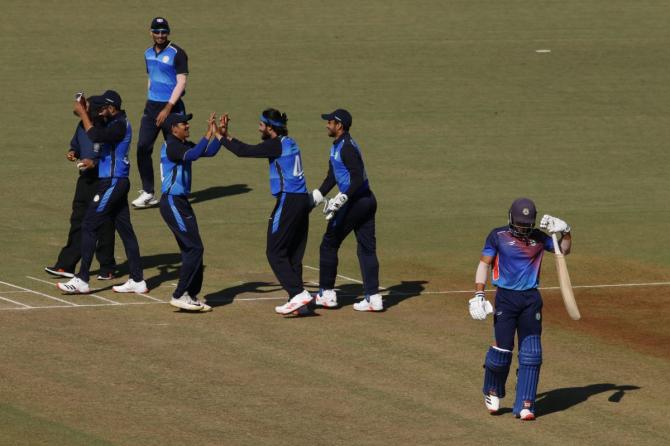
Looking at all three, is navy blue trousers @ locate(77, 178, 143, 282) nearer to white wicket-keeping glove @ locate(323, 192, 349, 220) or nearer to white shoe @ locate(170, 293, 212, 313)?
white shoe @ locate(170, 293, 212, 313)

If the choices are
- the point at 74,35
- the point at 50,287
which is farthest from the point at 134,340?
the point at 74,35

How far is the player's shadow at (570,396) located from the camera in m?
14.1

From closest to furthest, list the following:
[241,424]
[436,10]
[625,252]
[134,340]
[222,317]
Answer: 1. [241,424]
2. [134,340]
3. [222,317]
4. [625,252]
5. [436,10]

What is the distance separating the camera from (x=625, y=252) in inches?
868

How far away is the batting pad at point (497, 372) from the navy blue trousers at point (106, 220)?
6.22 m

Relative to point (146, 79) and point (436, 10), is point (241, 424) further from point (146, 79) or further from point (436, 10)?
point (436, 10)

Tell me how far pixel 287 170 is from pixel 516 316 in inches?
176

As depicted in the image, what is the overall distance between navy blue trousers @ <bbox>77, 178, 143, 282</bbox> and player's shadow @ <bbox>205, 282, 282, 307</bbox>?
3.29ft

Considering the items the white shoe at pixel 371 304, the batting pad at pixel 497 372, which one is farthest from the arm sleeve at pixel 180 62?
the batting pad at pixel 497 372

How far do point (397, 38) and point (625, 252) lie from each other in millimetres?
15338

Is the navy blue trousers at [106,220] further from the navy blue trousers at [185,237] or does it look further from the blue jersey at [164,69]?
the blue jersey at [164,69]

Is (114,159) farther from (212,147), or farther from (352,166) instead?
(352,166)

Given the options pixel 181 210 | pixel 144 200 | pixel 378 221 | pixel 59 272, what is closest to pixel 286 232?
pixel 181 210

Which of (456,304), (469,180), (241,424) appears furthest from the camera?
(469,180)
